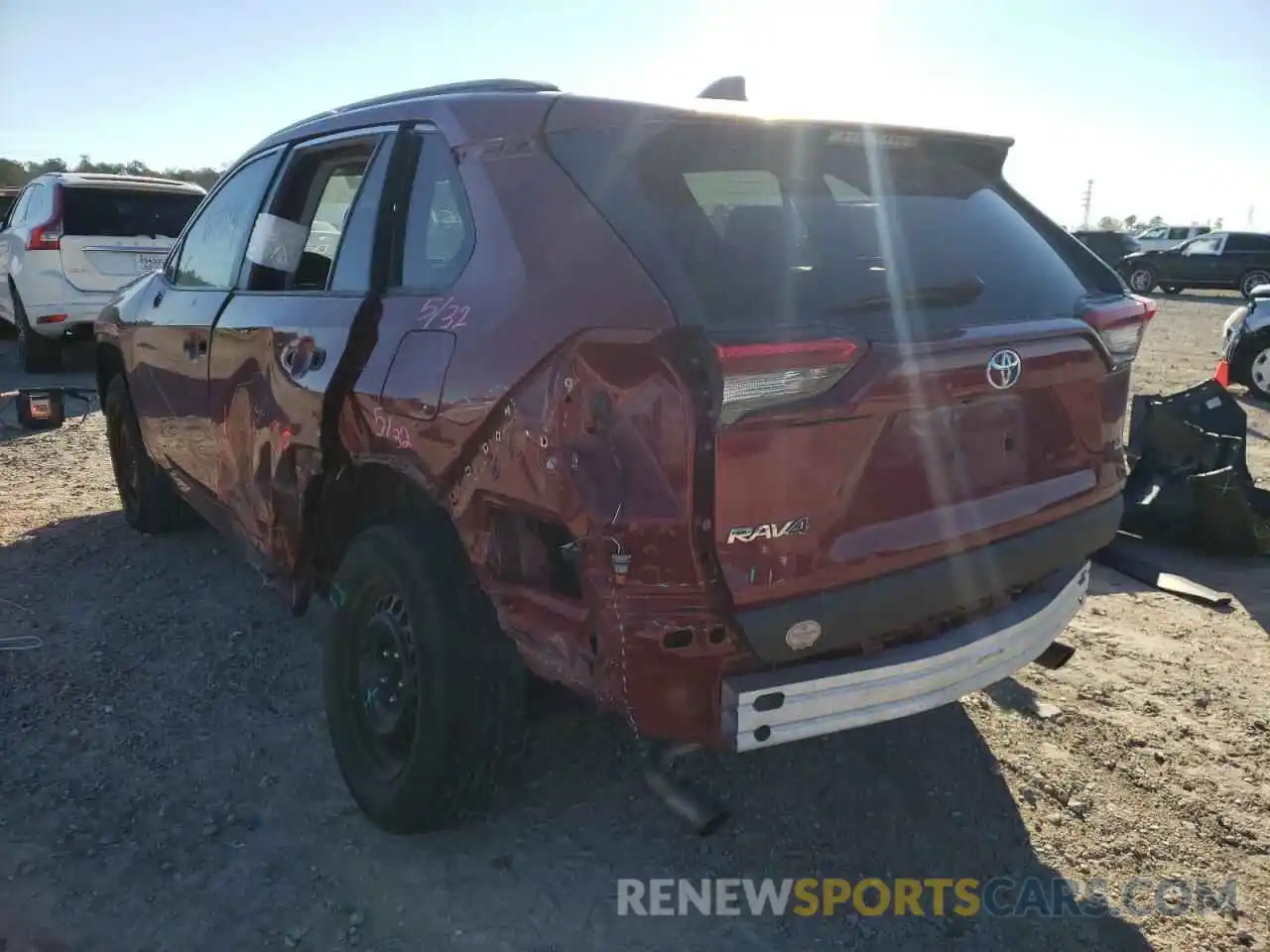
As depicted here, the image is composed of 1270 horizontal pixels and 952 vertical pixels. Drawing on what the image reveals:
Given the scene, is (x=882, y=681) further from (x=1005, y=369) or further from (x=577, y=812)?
(x=577, y=812)

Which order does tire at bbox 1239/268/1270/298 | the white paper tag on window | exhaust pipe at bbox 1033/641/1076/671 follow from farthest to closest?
tire at bbox 1239/268/1270/298, the white paper tag on window, exhaust pipe at bbox 1033/641/1076/671

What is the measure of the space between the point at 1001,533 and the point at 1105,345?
0.65 metres

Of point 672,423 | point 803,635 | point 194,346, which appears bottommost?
point 803,635

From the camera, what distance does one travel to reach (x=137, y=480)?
5.40 metres

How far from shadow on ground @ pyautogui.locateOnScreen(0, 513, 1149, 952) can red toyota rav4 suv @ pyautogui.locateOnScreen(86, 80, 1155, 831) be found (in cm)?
25

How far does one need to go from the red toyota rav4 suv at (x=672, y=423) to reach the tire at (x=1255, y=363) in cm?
863

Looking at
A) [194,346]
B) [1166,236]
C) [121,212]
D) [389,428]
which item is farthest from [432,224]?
[1166,236]

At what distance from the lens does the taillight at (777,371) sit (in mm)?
1992

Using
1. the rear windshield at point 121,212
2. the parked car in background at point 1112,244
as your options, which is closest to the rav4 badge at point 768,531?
the rear windshield at point 121,212

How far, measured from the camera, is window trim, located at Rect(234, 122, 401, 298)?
2.95 metres

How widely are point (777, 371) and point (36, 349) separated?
35.2 feet

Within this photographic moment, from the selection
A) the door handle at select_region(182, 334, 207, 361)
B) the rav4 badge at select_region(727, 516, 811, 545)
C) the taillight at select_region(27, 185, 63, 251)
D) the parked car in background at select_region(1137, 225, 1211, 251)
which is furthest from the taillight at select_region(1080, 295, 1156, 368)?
the parked car in background at select_region(1137, 225, 1211, 251)

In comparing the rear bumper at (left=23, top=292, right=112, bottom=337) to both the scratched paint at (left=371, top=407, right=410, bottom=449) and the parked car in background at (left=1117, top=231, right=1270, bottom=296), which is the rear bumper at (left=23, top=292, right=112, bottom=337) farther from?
the parked car in background at (left=1117, top=231, right=1270, bottom=296)

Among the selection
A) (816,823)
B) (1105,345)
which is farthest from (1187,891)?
(1105,345)
